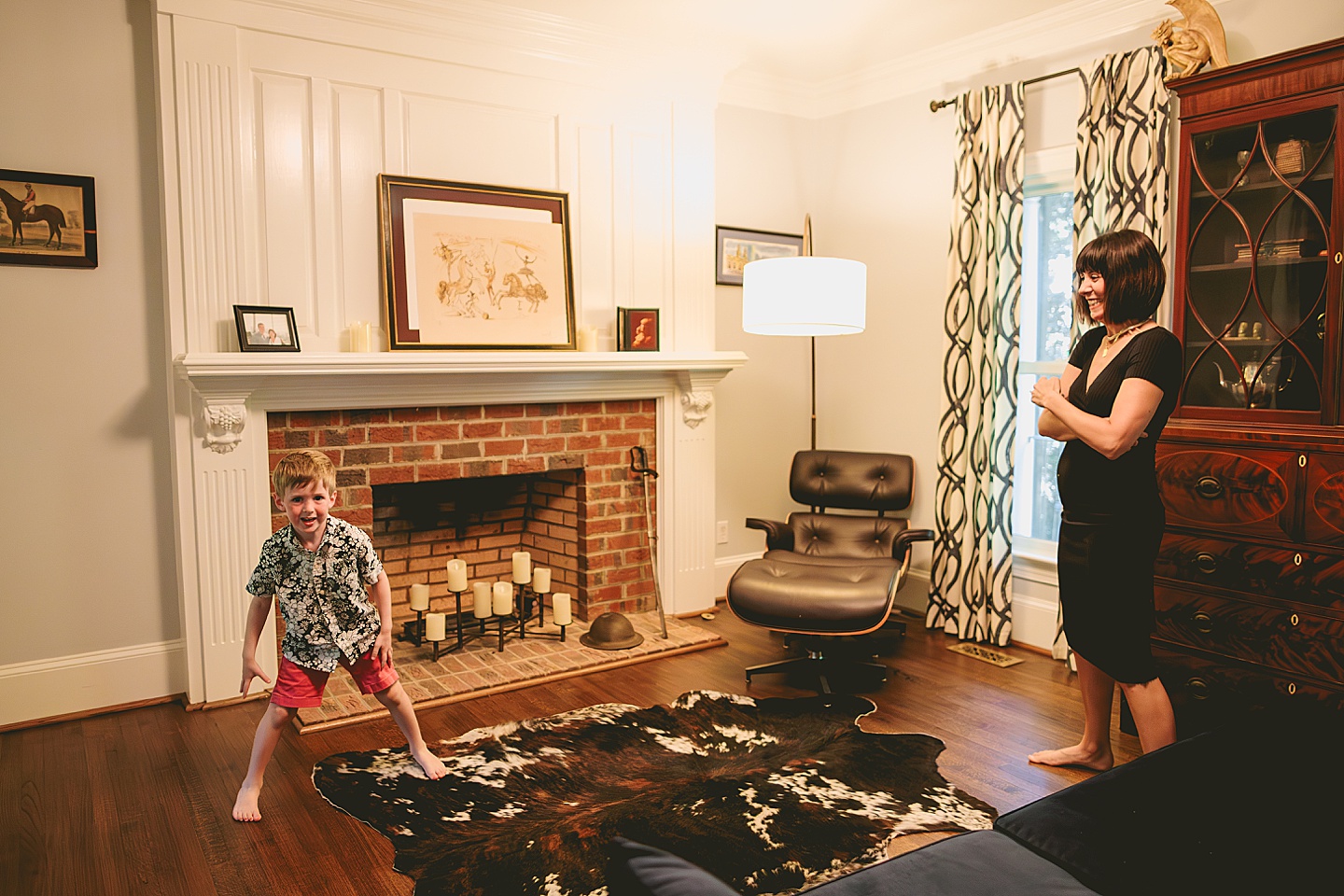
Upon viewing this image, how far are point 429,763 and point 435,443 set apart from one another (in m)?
1.41

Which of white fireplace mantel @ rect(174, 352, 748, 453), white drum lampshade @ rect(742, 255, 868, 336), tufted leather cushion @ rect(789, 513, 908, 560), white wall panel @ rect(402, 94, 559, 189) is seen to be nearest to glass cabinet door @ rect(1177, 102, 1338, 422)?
white drum lampshade @ rect(742, 255, 868, 336)

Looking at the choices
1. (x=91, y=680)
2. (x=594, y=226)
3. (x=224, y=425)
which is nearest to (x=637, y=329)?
(x=594, y=226)

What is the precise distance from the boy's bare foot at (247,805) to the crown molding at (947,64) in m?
3.69

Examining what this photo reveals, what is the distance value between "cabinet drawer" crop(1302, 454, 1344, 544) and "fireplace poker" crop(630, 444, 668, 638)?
240 cm

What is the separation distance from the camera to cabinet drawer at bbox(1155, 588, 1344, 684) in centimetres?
252

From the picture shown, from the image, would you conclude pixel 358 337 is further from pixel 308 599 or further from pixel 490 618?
pixel 490 618

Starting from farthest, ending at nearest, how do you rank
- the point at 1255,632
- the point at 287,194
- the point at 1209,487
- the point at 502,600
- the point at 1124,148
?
the point at 502,600, the point at 1124,148, the point at 287,194, the point at 1209,487, the point at 1255,632

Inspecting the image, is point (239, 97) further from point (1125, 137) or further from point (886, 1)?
point (1125, 137)

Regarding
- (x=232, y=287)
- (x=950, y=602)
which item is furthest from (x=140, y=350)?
(x=950, y=602)

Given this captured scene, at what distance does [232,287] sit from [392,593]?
60.5 inches

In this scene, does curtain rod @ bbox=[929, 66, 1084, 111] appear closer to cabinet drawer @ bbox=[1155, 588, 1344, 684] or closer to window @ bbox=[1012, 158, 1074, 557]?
window @ bbox=[1012, 158, 1074, 557]

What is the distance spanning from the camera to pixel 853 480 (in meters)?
4.18

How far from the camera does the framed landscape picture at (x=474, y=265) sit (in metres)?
3.50

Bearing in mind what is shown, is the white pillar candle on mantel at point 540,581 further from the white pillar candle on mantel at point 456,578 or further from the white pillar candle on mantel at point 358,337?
the white pillar candle on mantel at point 358,337
